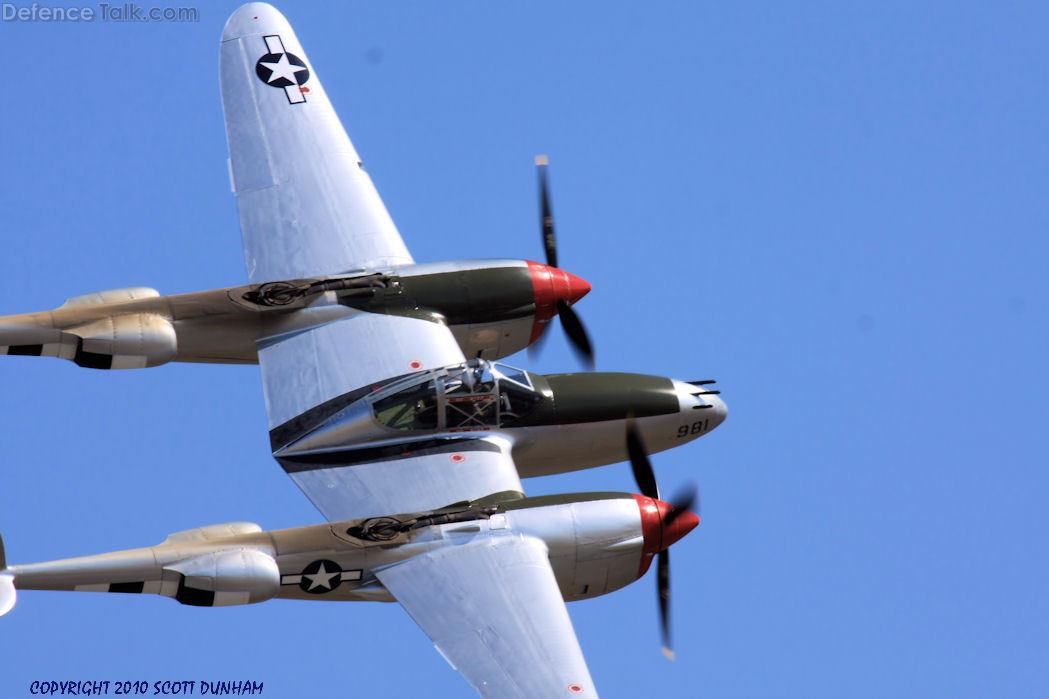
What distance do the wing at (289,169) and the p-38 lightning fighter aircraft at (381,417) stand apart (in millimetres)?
45

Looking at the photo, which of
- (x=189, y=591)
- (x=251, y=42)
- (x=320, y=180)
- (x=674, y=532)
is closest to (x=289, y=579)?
(x=189, y=591)

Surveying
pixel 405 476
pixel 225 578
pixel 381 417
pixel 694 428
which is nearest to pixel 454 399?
pixel 381 417

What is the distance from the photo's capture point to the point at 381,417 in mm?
39344

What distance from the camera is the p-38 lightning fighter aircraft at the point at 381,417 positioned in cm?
3531

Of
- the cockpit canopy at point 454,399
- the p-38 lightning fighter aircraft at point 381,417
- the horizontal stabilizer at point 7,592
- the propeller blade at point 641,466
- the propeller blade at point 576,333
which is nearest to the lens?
the horizontal stabilizer at point 7,592

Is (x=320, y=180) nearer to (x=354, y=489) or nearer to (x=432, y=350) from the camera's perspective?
(x=432, y=350)

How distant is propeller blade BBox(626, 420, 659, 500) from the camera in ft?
127

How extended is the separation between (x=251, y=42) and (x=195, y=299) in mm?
8686

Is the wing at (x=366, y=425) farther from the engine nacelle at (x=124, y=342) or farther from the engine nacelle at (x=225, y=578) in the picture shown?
the engine nacelle at (x=225, y=578)

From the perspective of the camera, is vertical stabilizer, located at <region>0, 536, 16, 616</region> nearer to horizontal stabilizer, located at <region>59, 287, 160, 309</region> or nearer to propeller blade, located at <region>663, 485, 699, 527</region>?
horizontal stabilizer, located at <region>59, 287, 160, 309</region>

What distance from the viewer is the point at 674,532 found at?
37844 mm

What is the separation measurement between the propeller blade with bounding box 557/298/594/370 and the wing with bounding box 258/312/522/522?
9.78ft

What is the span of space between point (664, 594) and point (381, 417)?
250 inches

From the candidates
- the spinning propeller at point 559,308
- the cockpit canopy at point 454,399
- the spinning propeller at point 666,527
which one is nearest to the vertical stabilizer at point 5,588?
the cockpit canopy at point 454,399
